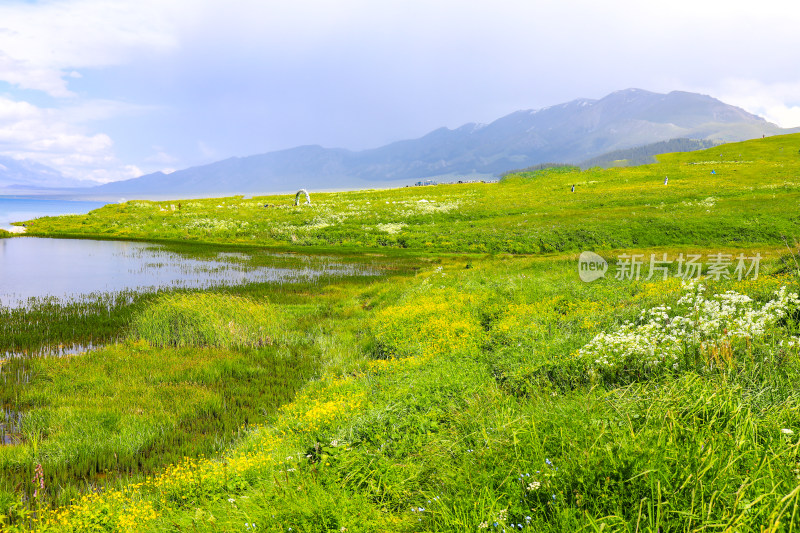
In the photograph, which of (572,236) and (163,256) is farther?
(572,236)

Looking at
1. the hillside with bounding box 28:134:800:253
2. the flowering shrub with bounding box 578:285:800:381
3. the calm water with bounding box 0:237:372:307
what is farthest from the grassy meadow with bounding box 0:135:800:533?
the hillside with bounding box 28:134:800:253

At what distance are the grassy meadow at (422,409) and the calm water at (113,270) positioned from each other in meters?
4.21

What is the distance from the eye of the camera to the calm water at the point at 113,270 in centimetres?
2436

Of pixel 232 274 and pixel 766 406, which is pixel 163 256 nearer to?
pixel 232 274

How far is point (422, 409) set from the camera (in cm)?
818

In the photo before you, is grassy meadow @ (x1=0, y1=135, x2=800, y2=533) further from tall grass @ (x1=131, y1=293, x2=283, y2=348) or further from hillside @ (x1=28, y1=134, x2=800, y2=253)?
hillside @ (x1=28, y1=134, x2=800, y2=253)

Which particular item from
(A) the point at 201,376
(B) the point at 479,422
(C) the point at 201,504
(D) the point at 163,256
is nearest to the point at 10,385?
(A) the point at 201,376

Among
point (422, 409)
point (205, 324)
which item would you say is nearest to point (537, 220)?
point (205, 324)

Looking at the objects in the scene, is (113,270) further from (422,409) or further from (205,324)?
(422,409)

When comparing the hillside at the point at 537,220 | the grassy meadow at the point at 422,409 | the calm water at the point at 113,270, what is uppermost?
the hillside at the point at 537,220

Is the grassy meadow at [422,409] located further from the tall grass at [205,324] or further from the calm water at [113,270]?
the calm water at [113,270]

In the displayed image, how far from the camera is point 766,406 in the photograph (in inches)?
216

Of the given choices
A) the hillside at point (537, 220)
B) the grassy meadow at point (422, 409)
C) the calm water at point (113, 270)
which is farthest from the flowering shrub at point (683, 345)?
the hillside at point (537, 220)

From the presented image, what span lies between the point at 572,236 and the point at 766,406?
42728 millimetres
